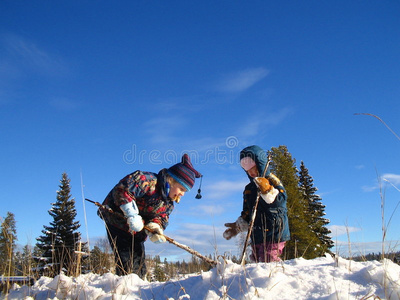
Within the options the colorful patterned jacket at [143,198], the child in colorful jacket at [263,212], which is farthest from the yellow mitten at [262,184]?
the colorful patterned jacket at [143,198]

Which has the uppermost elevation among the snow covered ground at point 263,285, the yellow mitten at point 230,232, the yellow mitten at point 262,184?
the yellow mitten at point 262,184

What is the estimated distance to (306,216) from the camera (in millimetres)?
16375

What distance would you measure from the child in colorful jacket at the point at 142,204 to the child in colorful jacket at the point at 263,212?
0.91m

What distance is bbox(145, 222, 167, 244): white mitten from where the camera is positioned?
420 cm

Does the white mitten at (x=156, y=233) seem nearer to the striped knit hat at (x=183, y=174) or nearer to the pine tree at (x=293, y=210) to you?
the striped knit hat at (x=183, y=174)

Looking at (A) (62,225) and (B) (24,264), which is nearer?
(B) (24,264)

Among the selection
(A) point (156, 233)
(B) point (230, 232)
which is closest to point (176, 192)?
(A) point (156, 233)

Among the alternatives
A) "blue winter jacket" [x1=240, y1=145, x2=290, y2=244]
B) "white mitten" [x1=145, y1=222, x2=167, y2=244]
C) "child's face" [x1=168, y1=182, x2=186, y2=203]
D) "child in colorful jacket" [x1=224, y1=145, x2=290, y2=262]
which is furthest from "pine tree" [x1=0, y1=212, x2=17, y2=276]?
"blue winter jacket" [x1=240, y1=145, x2=290, y2=244]

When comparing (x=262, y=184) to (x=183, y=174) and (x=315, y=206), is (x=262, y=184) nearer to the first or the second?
(x=183, y=174)

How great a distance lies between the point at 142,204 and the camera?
465cm

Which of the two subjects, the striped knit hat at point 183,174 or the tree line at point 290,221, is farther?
the tree line at point 290,221

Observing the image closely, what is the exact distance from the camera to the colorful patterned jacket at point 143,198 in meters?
4.29

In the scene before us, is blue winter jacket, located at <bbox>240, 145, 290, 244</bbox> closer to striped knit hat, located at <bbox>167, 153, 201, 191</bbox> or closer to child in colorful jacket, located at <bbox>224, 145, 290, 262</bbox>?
child in colorful jacket, located at <bbox>224, 145, 290, 262</bbox>

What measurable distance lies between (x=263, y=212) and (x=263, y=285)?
2476 millimetres
